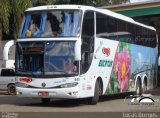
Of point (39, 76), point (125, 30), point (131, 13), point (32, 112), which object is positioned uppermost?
point (131, 13)

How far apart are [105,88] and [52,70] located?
360cm

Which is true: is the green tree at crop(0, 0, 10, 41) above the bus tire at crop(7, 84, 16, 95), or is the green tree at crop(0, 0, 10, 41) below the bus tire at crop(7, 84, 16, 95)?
above

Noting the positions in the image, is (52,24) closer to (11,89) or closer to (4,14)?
(4,14)

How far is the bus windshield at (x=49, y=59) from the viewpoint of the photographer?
18125mm

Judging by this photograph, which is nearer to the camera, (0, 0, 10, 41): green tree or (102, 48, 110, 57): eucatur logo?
(102, 48, 110, 57): eucatur logo

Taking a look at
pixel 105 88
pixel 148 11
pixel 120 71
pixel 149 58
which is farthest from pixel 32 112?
pixel 148 11

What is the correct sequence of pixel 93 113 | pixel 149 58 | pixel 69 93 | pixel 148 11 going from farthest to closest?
pixel 148 11 < pixel 149 58 < pixel 69 93 < pixel 93 113

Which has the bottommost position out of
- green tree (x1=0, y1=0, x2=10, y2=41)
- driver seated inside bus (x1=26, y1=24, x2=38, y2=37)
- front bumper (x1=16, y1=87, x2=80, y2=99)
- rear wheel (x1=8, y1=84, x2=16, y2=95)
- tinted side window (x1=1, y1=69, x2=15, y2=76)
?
rear wheel (x1=8, y1=84, x2=16, y2=95)

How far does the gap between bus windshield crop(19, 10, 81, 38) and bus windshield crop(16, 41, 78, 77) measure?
0.38m

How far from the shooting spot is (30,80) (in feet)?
60.4

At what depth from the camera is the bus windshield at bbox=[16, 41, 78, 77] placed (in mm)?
18125

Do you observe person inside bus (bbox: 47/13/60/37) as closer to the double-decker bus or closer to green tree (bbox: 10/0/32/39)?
the double-decker bus

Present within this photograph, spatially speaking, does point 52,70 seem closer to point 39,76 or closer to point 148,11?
point 39,76

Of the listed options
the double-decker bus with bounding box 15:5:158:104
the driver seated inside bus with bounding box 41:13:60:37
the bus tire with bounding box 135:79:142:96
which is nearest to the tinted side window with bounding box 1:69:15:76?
the bus tire with bounding box 135:79:142:96
